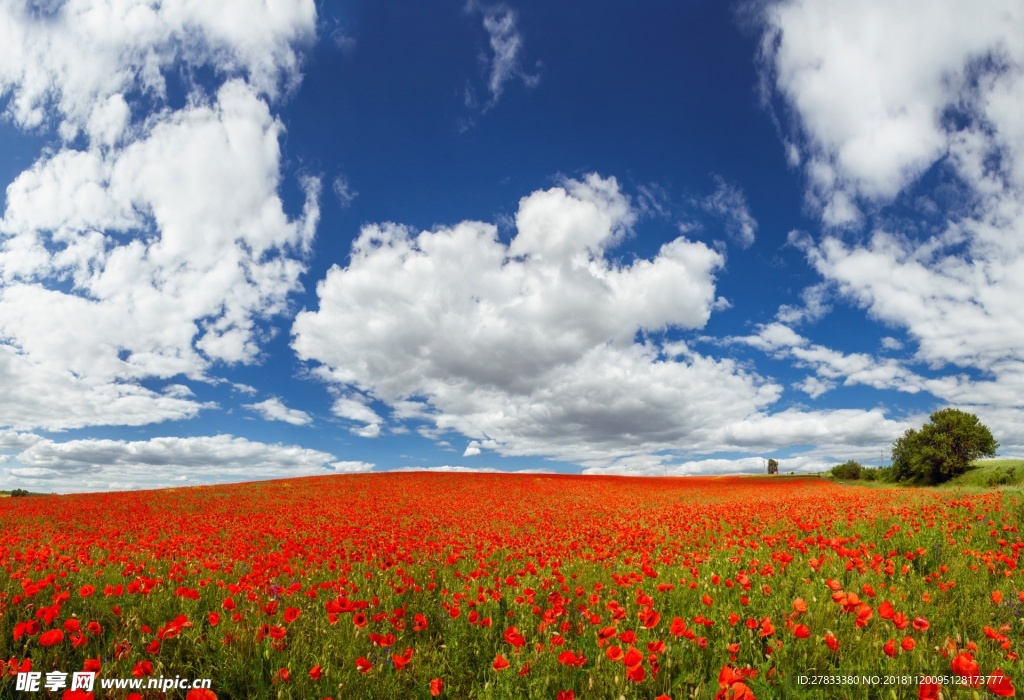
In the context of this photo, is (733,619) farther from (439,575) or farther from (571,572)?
(439,575)

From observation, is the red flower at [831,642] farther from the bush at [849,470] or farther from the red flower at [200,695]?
the bush at [849,470]

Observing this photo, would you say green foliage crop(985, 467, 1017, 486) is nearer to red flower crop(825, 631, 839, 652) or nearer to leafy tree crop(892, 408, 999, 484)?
leafy tree crop(892, 408, 999, 484)

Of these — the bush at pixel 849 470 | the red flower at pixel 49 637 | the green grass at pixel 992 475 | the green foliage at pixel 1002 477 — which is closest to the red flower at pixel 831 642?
the red flower at pixel 49 637

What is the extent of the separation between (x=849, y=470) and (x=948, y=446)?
20.8m

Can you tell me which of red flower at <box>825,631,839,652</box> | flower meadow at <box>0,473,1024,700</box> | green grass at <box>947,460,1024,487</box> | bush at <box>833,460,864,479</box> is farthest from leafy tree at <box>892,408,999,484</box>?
red flower at <box>825,631,839,652</box>

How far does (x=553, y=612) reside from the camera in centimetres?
533

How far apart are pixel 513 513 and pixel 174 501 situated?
61.1ft

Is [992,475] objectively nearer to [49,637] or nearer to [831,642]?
[831,642]

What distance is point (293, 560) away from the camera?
9.46m

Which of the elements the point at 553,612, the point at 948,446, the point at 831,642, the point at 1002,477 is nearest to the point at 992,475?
the point at 1002,477

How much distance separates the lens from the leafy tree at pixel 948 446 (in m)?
46.8

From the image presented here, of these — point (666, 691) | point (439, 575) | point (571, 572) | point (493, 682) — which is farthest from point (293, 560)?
point (666, 691)

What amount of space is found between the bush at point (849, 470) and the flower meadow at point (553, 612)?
6317 cm

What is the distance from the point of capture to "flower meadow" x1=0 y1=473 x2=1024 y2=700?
173 inches
